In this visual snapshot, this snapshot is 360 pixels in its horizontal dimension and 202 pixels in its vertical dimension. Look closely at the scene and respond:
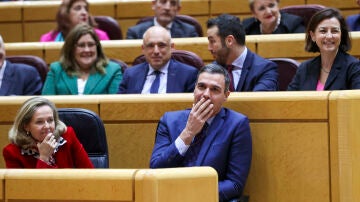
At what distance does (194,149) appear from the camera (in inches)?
83.0

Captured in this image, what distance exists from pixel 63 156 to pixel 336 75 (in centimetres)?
80

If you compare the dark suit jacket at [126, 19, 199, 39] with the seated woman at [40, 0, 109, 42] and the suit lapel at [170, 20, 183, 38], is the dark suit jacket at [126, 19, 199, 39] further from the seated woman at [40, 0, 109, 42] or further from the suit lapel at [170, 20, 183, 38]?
the seated woman at [40, 0, 109, 42]

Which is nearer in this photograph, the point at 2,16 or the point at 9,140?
the point at 9,140

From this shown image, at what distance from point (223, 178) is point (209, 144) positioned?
0.09 meters

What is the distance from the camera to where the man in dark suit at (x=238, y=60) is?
255 centimetres

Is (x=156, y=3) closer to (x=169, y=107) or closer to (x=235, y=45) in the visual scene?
(x=235, y=45)

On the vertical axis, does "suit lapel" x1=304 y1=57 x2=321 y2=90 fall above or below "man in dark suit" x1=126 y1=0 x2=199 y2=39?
below

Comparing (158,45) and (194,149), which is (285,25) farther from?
(194,149)

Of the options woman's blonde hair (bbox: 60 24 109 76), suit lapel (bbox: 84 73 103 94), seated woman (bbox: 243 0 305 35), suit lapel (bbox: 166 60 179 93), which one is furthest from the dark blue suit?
seated woman (bbox: 243 0 305 35)

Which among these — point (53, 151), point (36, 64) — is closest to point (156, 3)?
point (36, 64)

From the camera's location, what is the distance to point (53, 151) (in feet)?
7.04

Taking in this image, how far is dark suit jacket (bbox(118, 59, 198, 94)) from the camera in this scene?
269 cm

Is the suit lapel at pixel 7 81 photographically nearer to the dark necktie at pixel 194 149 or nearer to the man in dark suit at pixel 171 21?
the man in dark suit at pixel 171 21

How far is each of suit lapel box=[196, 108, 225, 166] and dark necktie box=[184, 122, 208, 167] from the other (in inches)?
0.5
